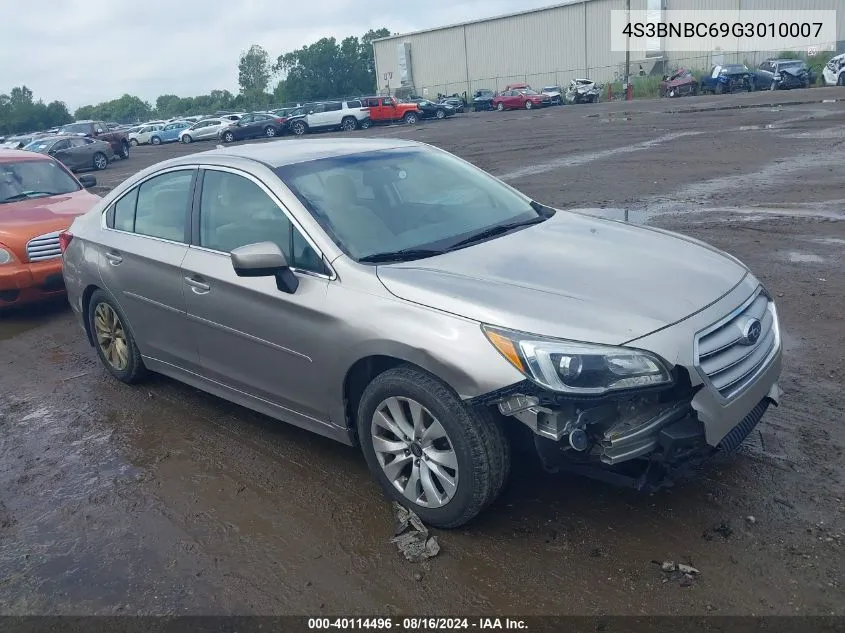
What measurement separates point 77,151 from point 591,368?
100 feet

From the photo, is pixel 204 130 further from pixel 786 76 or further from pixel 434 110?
pixel 786 76

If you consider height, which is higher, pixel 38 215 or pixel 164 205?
pixel 164 205

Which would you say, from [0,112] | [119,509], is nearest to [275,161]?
[119,509]

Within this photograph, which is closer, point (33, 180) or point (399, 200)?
point (399, 200)

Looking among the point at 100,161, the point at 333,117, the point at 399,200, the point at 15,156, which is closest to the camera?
the point at 399,200

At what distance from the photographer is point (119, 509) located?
4113mm

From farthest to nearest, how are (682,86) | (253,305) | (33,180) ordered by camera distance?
1. (682,86)
2. (33,180)
3. (253,305)

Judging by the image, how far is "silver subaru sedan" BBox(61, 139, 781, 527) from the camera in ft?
10.6

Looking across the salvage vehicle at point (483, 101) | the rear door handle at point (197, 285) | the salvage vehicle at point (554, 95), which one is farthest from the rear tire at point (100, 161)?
the salvage vehicle at point (483, 101)

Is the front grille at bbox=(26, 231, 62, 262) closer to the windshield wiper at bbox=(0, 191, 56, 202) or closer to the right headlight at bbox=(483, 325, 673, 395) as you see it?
the windshield wiper at bbox=(0, 191, 56, 202)

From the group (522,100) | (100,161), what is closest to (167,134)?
(100,161)

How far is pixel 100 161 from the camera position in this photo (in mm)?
30797

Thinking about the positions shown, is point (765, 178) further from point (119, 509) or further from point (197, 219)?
point (119, 509)

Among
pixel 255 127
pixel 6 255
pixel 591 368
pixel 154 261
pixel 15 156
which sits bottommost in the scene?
pixel 255 127
